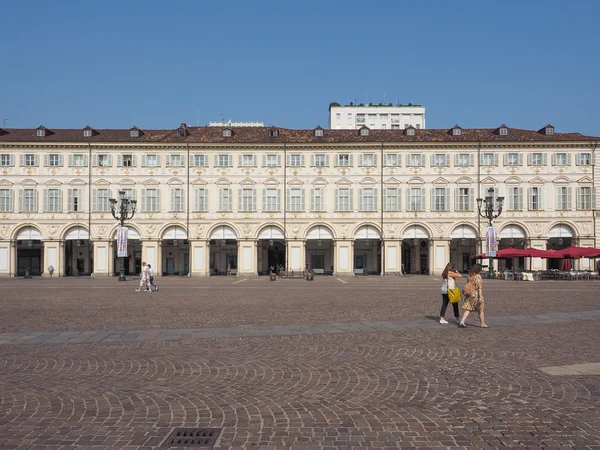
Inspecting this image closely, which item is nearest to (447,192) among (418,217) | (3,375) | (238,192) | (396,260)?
(418,217)

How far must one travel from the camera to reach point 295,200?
53.3m

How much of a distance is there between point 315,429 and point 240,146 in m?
48.7

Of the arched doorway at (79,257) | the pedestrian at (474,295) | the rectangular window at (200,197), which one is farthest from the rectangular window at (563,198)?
the pedestrian at (474,295)

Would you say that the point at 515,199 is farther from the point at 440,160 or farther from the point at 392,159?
the point at 392,159

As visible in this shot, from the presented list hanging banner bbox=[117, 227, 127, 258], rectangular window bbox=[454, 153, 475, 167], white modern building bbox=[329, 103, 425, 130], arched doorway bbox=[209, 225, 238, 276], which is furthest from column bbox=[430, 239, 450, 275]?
white modern building bbox=[329, 103, 425, 130]

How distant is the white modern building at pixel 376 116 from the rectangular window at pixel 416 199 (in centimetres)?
4346

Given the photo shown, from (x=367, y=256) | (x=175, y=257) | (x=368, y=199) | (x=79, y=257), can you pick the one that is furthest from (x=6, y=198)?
(x=367, y=256)

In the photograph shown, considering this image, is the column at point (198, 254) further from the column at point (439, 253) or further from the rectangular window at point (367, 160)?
the column at point (439, 253)

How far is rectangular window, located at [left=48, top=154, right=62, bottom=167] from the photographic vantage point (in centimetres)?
5278

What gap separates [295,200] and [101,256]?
1827 cm

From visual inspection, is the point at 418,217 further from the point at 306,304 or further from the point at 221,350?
the point at 221,350

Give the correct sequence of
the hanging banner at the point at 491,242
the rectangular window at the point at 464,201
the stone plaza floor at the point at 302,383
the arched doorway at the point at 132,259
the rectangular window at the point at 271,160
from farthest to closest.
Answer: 1. the arched doorway at the point at 132,259
2. the rectangular window at the point at 271,160
3. the rectangular window at the point at 464,201
4. the hanging banner at the point at 491,242
5. the stone plaza floor at the point at 302,383

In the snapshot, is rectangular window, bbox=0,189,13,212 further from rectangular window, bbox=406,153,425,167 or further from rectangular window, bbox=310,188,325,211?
rectangular window, bbox=406,153,425,167

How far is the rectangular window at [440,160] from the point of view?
174ft
